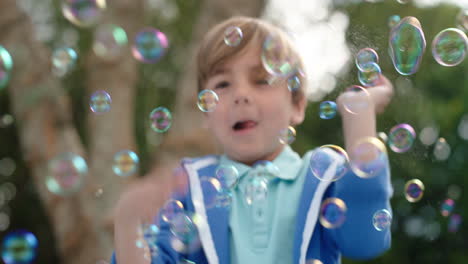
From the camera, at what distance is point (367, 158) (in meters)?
1.61

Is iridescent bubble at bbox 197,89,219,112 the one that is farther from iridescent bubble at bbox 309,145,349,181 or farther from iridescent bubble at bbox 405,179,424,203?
iridescent bubble at bbox 405,179,424,203

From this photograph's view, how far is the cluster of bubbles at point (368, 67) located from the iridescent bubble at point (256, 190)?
610 millimetres

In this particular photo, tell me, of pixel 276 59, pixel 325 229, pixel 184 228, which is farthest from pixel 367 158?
pixel 184 228

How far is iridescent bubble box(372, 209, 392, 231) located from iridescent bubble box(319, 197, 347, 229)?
4.1 inches

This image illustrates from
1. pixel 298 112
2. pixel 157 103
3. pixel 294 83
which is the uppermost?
pixel 294 83

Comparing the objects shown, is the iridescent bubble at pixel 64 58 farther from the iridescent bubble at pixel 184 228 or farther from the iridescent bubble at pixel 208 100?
the iridescent bubble at pixel 184 228

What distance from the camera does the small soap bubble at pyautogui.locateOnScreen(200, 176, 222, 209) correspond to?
176 cm

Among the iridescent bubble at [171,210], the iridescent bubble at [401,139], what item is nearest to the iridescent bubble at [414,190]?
the iridescent bubble at [401,139]

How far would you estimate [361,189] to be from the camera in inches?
65.7

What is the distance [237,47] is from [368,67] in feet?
1.88

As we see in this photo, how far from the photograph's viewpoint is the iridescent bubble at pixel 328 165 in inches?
68.0

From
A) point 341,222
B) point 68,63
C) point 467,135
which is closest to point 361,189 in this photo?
point 341,222

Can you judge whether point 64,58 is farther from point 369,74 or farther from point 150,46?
point 369,74

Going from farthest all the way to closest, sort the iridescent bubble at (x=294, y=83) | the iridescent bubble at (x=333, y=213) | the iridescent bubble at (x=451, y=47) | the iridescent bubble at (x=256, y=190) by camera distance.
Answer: the iridescent bubble at (x=451, y=47)
the iridescent bubble at (x=294, y=83)
the iridescent bubble at (x=256, y=190)
the iridescent bubble at (x=333, y=213)
